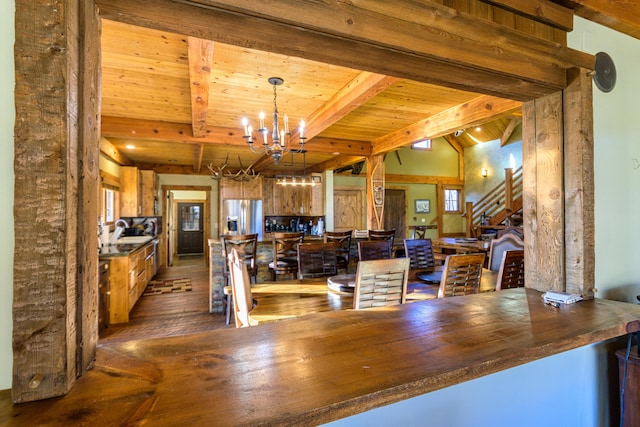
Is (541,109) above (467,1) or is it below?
below

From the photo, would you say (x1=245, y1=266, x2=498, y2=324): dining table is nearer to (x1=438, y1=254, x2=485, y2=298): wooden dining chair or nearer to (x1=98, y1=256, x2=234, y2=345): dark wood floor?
(x1=438, y1=254, x2=485, y2=298): wooden dining chair

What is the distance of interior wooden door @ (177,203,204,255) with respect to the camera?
10.3 metres

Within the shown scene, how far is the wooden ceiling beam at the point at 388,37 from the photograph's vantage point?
862mm

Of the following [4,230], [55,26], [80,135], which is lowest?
[4,230]

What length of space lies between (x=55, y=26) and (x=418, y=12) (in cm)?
104

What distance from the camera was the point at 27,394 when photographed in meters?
0.63

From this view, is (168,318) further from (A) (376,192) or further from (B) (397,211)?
(B) (397,211)

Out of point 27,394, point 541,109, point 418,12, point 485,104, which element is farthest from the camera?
point 485,104

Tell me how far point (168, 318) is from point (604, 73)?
446 cm

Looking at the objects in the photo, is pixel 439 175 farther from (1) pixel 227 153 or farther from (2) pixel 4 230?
(2) pixel 4 230

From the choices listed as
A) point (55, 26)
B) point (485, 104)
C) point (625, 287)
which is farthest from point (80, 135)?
point (485, 104)

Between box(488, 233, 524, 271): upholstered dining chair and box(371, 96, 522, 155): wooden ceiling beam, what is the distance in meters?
1.23

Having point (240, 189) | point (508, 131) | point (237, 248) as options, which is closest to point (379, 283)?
point (237, 248)

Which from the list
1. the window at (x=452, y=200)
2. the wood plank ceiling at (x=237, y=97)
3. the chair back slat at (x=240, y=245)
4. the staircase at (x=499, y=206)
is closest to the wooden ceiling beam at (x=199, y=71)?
the wood plank ceiling at (x=237, y=97)
